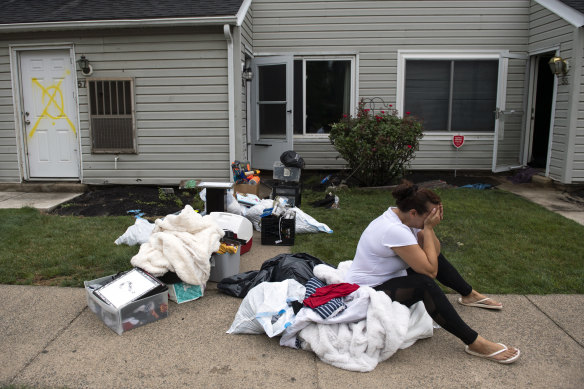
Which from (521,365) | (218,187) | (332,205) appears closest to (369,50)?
(332,205)

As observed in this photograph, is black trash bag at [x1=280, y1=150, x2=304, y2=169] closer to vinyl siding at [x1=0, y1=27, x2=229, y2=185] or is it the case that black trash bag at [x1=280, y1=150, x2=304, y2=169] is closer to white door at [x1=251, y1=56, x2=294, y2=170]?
vinyl siding at [x1=0, y1=27, x2=229, y2=185]

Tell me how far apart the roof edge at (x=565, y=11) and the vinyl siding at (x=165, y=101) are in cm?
554

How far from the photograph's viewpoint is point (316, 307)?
10.3 ft

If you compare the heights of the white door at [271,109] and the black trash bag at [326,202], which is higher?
the white door at [271,109]

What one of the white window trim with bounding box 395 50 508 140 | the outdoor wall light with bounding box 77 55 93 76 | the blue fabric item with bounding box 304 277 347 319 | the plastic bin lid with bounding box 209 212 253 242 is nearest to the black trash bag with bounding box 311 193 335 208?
the plastic bin lid with bounding box 209 212 253 242

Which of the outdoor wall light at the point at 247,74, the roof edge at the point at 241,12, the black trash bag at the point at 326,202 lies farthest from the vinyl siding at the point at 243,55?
the black trash bag at the point at 326,202

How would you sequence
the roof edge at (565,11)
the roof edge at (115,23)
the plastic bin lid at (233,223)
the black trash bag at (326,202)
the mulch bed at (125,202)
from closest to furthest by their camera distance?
the plastic bin lid at (233,223) → the mulch bed at (125,202) → the black trash bag at (326,202) → the roof edge at (115,23) → the roof edge at (565,11)

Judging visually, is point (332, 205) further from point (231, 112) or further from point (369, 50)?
point (369, 50)

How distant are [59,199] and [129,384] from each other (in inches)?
216

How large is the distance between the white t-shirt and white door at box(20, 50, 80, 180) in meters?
6.34

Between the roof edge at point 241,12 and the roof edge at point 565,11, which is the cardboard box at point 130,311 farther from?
the roof edge at point 565,11

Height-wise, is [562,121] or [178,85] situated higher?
[178,85]

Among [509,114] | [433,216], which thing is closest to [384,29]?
[509,114]

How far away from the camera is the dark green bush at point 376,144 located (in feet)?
25.8
